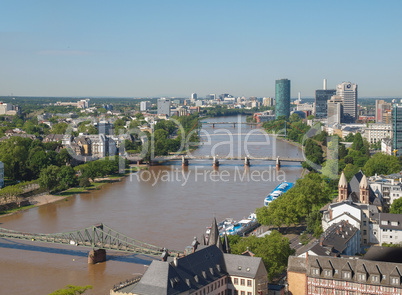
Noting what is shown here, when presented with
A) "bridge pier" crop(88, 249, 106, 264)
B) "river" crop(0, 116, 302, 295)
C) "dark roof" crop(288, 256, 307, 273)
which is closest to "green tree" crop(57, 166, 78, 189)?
"river" crop(0, 116, 302, 295)

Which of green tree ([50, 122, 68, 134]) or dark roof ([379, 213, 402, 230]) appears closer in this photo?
dark roof ([379, 213, 402, 230])

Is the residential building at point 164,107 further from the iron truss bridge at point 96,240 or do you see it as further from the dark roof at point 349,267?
the dark roof at point 349,267

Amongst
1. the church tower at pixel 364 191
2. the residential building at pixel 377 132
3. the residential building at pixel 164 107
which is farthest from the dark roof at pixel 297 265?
the residential building at pixel 164 107

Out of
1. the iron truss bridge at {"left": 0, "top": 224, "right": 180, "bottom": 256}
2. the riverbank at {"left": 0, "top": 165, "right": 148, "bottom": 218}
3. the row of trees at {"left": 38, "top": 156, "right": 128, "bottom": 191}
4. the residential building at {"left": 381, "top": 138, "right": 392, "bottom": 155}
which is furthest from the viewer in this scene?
the residential building at {"left": 381, "top": 138, "right": 392, "bottom": 155}

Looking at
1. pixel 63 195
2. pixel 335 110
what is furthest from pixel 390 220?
pixel 335 110

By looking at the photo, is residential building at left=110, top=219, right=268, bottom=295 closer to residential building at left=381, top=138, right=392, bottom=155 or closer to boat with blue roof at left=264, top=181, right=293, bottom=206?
boat with blue roof at left=264, top=181, right=293, bottom=206

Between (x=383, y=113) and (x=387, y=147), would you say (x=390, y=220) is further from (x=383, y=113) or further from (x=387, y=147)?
(x=383, y=113)
